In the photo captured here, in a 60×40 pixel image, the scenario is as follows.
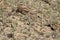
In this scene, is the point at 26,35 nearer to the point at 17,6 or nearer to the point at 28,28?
the point at 28,28

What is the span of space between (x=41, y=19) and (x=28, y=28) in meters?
0.54

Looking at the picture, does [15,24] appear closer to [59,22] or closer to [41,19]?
[41,19]

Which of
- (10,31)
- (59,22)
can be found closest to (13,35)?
(10,31)

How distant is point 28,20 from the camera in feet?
17.4

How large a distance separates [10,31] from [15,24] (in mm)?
265

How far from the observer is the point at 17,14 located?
213 inches

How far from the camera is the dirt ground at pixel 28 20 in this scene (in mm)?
4898

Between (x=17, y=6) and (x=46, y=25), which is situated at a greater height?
(x=17, y=6)

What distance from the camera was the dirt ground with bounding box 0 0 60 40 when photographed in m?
4.90

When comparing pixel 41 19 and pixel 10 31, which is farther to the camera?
pixel 41 19

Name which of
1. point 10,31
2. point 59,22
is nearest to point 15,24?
point 10,31

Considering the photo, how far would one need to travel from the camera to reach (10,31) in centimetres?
488

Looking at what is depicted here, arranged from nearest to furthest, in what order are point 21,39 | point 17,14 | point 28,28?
point 21,39 < point 28,28 < point 17,14

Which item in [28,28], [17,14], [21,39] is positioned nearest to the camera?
[21,39]
